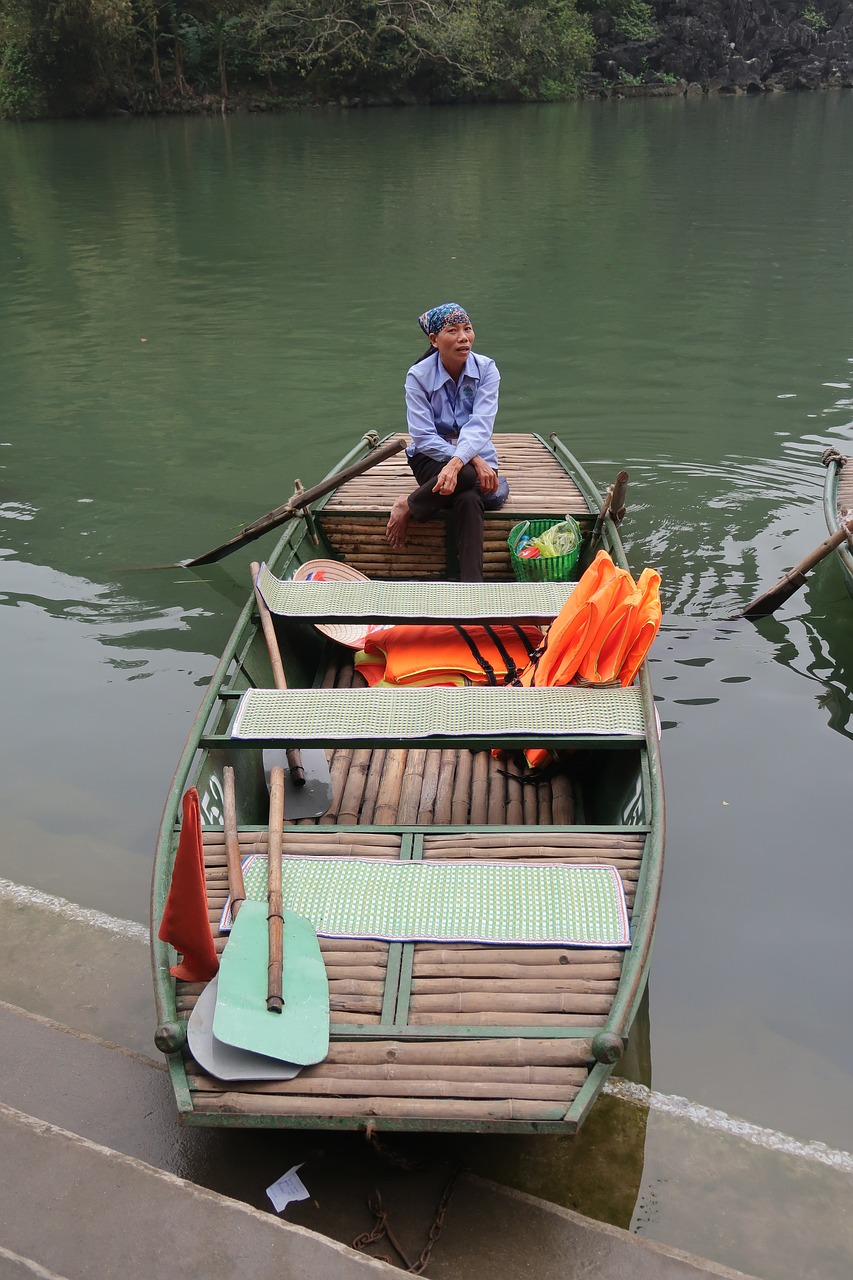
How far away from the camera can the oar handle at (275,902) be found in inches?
108

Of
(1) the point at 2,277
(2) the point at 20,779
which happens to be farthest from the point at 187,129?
(2) the point at 20,779

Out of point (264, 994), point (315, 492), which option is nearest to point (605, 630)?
point (264, 994)

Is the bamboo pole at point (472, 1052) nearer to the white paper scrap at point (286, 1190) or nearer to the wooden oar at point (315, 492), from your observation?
the white paper scrap at point (286, 1190)

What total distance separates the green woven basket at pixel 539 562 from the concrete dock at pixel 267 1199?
118 inches

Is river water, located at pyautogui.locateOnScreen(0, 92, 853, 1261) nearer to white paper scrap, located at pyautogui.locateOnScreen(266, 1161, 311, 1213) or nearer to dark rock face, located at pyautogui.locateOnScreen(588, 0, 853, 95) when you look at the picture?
white paper scrap, located at pyautogui.locateOnScreen(266, 1161, 311, 1213)

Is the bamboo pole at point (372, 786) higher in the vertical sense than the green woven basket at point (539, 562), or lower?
lower

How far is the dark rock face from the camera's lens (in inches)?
1502

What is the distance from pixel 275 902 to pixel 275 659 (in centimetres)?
156

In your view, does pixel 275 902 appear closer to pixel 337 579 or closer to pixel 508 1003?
Result: pixel 508 1003

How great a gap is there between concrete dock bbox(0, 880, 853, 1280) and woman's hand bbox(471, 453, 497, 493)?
3.24 m

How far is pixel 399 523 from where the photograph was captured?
573 cm

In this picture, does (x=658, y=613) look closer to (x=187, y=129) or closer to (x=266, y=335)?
(x=266, y=335)

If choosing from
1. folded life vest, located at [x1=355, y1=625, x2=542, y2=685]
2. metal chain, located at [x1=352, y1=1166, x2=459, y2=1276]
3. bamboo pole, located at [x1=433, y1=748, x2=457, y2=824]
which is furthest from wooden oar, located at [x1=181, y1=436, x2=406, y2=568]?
metal chain, located at [x1=352, y1=1166, x2=459, y2=1276]

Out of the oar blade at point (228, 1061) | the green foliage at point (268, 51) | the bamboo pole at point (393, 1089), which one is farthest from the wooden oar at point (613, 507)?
the green foliage at point (268, 51)
